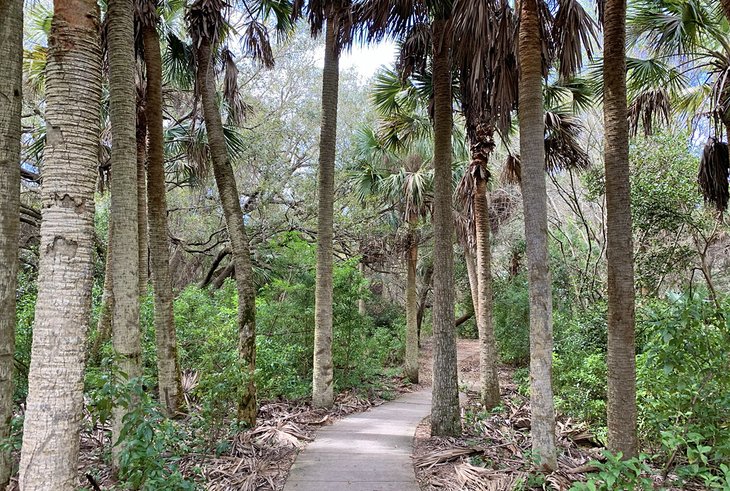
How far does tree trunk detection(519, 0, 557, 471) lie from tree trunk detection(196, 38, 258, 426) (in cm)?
375

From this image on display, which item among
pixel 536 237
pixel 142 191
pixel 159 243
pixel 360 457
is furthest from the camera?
pixel 142 191

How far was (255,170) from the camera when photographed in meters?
14.5

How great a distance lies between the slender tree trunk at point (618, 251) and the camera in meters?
4.38

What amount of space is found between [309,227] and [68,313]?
10.9 metres

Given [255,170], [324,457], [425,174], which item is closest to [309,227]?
[255,170]

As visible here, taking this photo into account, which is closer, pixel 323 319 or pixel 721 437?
pixel 721 437

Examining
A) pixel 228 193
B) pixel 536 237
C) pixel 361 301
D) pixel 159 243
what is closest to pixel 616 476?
pixel 536 237

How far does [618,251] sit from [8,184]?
6088 mm

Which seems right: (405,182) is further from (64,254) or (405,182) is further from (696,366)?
(64,254)

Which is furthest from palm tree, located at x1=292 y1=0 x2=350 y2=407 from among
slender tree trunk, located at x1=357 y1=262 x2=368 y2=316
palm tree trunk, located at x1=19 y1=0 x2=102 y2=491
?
palm tree trunk, located at x1=19 y1=0 x2=102 y2=491

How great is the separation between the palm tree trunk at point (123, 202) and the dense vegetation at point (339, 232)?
24 mm

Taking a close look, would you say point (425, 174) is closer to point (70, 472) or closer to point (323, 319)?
point (323, 319)

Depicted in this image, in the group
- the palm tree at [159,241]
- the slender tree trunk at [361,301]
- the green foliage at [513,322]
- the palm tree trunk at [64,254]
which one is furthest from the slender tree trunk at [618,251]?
the green foliage at [513,322]

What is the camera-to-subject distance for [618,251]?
455 centimetres
